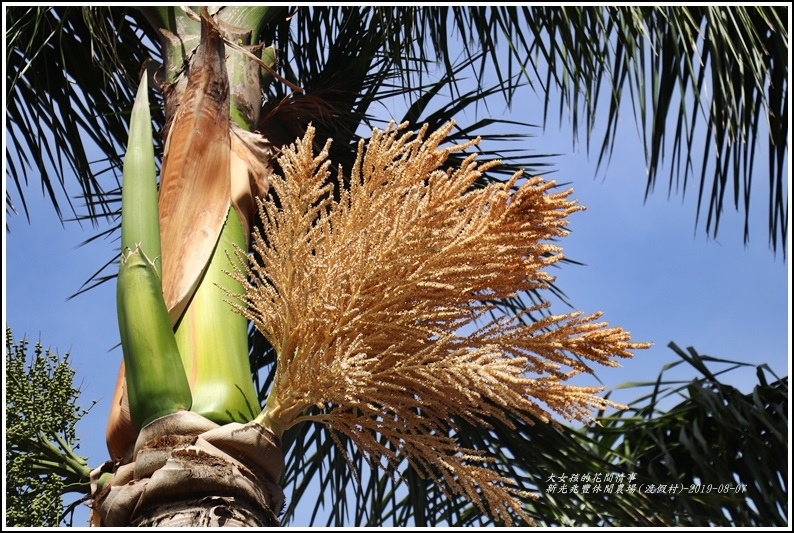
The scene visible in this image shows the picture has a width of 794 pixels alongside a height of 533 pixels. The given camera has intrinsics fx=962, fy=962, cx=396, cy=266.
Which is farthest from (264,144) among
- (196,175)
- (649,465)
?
(649,465)

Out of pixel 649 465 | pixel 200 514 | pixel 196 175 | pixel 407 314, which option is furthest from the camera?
pixel 649 465

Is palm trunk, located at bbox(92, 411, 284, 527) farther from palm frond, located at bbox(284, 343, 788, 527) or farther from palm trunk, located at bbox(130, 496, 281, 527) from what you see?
palm frond, located at bbox(284, 343, 788, 527)

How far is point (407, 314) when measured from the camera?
195cm

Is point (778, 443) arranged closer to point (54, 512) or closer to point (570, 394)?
point (570, 394)

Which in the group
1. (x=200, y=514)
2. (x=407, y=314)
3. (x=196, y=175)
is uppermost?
(x=196, y=175)

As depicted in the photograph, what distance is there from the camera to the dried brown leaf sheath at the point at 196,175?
204 centimetres

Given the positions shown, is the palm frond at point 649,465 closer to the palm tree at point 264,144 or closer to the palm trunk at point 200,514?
the palm tree at point 264,144

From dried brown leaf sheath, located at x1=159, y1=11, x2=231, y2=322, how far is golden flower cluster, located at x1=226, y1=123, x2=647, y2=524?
13cm

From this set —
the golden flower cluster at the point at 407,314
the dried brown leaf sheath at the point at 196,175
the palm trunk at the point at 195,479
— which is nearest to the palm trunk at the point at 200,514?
the palm trunk at the point at 195,479

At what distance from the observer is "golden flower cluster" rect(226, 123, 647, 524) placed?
6.25 feet

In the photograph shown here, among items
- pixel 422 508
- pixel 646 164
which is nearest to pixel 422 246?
pixel 646 164

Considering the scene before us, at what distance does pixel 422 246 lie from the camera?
→ 1.97m

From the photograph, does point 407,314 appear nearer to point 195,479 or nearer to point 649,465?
point 195,479

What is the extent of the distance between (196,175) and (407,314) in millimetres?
617
